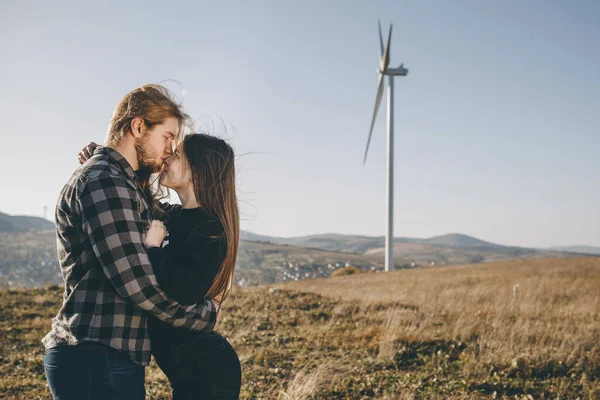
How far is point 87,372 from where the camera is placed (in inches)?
81.0

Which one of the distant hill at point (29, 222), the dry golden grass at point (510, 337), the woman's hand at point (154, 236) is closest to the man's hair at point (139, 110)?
the woman's hand at point (154, 236)

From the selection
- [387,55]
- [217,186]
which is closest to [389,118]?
[387,55]

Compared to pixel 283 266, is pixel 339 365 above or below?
above

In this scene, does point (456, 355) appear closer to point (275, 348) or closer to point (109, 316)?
point (275, 348)

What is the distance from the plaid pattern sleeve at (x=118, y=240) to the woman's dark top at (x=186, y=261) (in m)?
0.07

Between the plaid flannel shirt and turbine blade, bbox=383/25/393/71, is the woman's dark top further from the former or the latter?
turbine blade, bbox=383/25/393/71

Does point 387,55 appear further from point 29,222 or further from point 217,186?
point 29,222

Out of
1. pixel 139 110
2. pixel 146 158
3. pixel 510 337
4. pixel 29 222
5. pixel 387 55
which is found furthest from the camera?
pixel 29 222

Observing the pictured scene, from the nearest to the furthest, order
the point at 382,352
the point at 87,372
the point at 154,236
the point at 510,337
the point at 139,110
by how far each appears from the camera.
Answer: the point at 87,372 < the point at 154,236 < the point at 139,110 < the point at 382,352 < the point at 510,337

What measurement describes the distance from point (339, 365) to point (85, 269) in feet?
14.9

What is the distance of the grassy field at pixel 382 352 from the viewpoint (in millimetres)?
5527

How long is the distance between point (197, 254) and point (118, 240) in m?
0.38

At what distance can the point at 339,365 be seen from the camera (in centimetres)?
608

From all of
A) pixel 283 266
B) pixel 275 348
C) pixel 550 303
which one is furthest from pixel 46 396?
pixel 283 266
